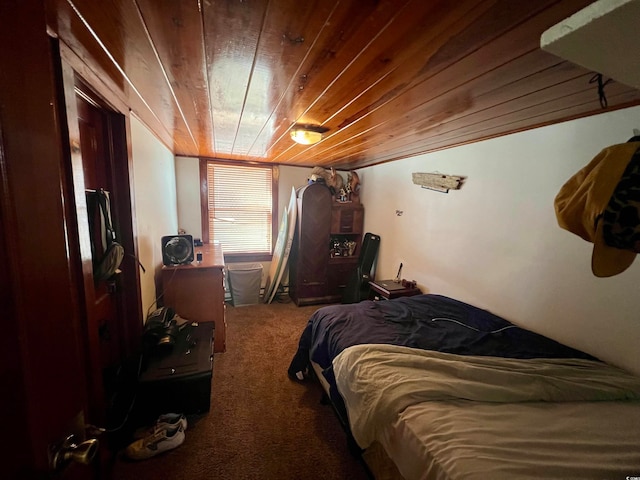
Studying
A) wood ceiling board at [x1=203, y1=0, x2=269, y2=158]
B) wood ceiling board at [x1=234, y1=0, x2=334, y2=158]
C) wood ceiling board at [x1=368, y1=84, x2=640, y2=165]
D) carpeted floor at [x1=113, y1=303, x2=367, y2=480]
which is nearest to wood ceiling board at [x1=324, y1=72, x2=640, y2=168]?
wood ceiling board at [x1=368, y1=84, x2=640, y2=165]

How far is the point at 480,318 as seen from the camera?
6.69 ft

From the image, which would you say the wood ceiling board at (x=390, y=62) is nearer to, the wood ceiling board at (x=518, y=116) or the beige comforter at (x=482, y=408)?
the wood ceiling board at (x=518, y=116)

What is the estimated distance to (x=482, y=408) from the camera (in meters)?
1.12

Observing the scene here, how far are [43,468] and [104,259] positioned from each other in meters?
1.06

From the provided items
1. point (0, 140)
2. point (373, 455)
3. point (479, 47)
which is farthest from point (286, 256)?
point (0, 140)

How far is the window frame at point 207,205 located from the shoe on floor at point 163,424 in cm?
245

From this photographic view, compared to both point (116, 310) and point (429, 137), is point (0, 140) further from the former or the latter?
Result: point (429, 137)

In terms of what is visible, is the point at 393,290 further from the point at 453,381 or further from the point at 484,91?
the point at 484,91

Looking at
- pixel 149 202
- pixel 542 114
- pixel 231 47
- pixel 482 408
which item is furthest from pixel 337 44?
pixel 149 202

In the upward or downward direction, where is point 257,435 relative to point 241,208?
downward

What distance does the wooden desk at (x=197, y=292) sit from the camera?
2.30m

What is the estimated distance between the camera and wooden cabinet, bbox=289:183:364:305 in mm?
3598

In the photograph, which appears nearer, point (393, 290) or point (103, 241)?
point (103, 241)

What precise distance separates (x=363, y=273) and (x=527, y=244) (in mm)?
2031
